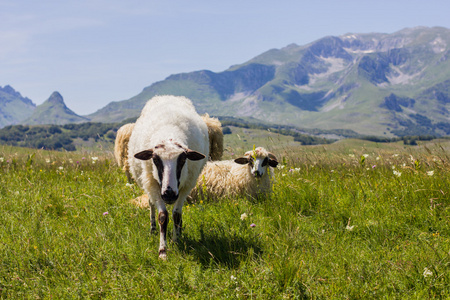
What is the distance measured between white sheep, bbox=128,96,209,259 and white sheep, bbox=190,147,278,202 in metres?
1.59

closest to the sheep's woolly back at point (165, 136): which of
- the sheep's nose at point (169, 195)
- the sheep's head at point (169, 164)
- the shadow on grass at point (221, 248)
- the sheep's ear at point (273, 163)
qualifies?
the sheep's head at point (169, 164)

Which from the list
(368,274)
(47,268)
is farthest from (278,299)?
(47,268)

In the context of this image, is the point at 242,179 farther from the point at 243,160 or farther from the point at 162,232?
the point at 162,232

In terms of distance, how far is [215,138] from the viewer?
10133 mm

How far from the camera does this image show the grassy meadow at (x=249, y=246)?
3947 mm

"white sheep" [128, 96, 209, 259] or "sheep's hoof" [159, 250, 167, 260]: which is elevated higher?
"white sheep" [128, 96, 209, 259]

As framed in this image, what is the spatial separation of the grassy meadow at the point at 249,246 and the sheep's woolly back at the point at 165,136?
0.81m

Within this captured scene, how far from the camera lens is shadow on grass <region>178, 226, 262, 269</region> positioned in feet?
15.2

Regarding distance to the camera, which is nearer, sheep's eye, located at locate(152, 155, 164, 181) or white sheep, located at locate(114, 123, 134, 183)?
sheep's eye, located at locate(152, 155, 164, 181)

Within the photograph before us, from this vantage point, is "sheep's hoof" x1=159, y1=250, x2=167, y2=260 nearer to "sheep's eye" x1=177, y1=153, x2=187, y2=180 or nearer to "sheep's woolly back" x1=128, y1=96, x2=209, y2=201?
"sheep's woolly back" x1=128, y1=96, x2=209, y2=201

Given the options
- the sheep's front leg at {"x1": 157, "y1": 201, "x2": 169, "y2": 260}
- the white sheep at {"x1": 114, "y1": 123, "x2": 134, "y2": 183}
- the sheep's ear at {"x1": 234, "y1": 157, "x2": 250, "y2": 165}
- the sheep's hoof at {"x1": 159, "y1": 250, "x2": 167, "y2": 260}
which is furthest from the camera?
the white sheep at {"x1": 114, "y1": 123, "x2": 134, "y2": 183}

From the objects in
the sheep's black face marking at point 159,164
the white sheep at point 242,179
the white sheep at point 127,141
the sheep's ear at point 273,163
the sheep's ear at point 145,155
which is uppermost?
the sheep's ear at point 145,155

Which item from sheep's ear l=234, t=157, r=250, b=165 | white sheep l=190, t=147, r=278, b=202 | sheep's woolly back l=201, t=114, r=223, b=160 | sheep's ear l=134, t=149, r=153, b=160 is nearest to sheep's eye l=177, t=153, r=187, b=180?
sheep's ear l=134, t=149, r=153, b=160

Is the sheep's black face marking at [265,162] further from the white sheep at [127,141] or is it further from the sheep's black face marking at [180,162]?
the sheep's black face marking at [180,162]
